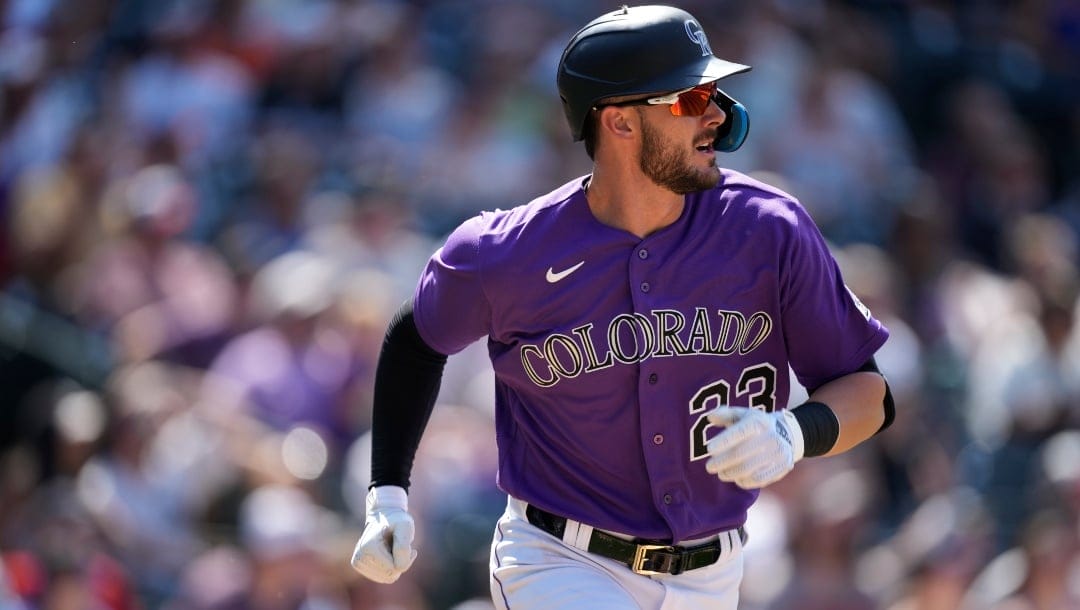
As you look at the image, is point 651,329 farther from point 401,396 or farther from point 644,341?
point 401,396

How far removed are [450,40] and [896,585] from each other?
195 inches

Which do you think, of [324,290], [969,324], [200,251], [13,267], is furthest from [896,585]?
[13,267]

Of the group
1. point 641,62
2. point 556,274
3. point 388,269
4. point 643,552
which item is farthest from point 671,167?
point 388,269

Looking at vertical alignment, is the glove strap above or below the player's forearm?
below

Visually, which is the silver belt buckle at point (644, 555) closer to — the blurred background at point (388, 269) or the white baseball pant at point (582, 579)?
the white baseball pant at point (582, 579)

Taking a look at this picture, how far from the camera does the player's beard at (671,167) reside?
3.70 m

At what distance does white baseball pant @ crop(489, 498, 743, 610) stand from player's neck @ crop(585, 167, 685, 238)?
731 mm

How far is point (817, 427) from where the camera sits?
11.6 ft

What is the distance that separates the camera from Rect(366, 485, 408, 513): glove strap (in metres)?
3.97

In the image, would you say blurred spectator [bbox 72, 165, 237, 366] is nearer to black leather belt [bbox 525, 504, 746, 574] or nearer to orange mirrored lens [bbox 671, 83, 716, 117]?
black leather belt [bbox 525, 504, 746, 574]

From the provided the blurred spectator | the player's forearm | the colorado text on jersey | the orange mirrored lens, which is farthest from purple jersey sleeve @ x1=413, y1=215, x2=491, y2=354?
the blurred spectator

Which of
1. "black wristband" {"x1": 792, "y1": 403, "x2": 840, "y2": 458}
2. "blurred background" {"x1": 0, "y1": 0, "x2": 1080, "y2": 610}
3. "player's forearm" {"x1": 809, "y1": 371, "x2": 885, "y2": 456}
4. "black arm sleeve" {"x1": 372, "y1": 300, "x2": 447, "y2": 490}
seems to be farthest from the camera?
"blurred background" {"x1": 0, "y1": 0, "x2": 1080, "y2": 610}

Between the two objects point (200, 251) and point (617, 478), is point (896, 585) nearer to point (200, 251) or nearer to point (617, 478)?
point (617, 478)

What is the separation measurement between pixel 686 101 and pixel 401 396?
1.04 m
